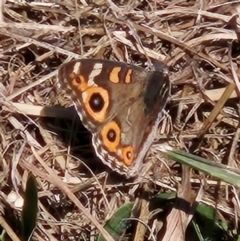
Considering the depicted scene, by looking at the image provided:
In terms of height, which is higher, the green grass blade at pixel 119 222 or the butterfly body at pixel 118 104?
the butterfly body at pixel 118 104

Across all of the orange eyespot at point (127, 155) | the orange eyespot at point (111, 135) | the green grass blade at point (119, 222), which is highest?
the orange eyespot at point (111, 135)

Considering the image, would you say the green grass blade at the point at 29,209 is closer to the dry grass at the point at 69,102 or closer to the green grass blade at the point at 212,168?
the dry grass at the point at 69,102

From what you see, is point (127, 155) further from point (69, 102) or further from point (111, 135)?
point (69, 102)

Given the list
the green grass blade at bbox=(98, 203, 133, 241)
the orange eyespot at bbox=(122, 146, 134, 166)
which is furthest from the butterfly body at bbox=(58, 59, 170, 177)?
the green grass blade at bbox=(98, 203, 133, 241)

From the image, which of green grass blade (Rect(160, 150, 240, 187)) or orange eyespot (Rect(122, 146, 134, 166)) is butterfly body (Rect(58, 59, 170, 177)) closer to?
orange eyespot (Rect(122, 146, 134, 166))

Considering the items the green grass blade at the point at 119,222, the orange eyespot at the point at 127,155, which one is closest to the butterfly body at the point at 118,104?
the orange eyespot at the point at 127,155

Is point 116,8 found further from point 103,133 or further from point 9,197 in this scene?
point 9,197

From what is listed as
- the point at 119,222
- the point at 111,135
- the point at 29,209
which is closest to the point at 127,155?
the point at 111,135
